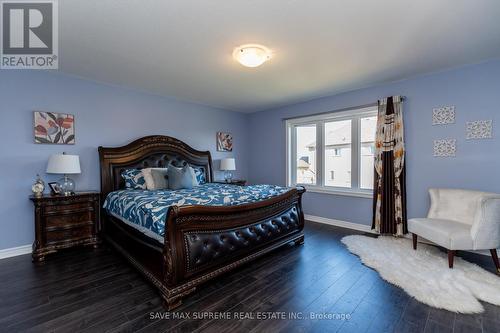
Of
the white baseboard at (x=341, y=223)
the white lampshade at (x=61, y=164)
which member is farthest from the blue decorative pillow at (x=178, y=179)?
the white baseboard at (x=341, y=223)

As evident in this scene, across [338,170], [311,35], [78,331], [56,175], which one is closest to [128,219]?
[78,331]

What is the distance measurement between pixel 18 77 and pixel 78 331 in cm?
324

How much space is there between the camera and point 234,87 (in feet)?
12.7

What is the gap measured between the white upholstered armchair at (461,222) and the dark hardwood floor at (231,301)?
0.47 m

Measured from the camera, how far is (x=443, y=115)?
322 cm

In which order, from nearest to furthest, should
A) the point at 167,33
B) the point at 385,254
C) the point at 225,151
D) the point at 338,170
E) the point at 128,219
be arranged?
the point at 167,33 → the point at 128,219 → the point at 385,254 → the point at 338,170 → the point at 225,151

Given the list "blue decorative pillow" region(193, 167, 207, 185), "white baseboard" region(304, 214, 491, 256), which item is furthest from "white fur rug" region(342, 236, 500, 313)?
"blue decorative pillow" region(193, 167, 207, 185)

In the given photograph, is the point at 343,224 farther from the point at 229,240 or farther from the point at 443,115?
the point at 229,240

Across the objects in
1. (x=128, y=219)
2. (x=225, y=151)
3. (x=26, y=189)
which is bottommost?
(x=128, y=219)

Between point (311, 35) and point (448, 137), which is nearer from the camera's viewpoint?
point (311, 35)

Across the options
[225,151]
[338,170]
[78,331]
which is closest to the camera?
[78,331]

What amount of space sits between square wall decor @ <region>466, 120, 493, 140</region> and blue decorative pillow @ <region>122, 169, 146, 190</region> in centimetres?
473

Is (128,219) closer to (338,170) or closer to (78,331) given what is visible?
(78,331)

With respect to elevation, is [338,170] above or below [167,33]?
below
